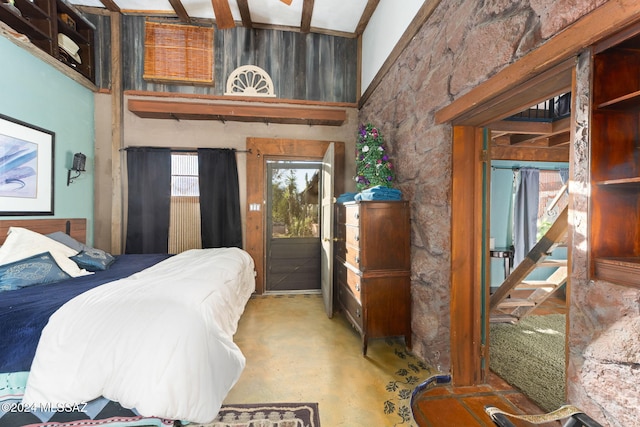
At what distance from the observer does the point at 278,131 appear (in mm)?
4117

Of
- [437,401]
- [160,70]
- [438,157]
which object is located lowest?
[437,401]

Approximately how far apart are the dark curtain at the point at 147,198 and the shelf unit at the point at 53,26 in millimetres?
1185

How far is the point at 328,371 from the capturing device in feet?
7.29

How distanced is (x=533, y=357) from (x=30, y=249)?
4270 millimetres

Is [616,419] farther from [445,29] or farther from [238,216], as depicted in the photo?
[238,216]

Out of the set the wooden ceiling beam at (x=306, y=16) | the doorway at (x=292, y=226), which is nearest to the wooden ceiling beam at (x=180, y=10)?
the wooden ceiling beam at (x=306, y=16)

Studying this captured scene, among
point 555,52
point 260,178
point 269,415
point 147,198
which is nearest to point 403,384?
point 269,415

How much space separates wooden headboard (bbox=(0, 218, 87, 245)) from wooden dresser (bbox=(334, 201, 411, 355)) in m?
3.12

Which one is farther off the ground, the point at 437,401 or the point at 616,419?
the point at 616,419

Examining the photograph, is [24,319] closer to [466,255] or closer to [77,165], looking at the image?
[77,165]

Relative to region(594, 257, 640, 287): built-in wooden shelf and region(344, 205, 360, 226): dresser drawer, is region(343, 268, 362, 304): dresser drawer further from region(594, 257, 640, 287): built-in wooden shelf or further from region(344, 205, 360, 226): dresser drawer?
region(594, 257, 640, 287): built-in wooden shelf

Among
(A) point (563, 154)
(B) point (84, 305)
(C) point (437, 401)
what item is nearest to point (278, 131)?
(B) point (84, 305)

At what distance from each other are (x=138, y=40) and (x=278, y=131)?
2.17 m

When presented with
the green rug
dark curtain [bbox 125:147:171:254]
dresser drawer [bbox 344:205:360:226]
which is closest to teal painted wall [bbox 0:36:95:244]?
dark curtain [bbox 125:147:171:254]
